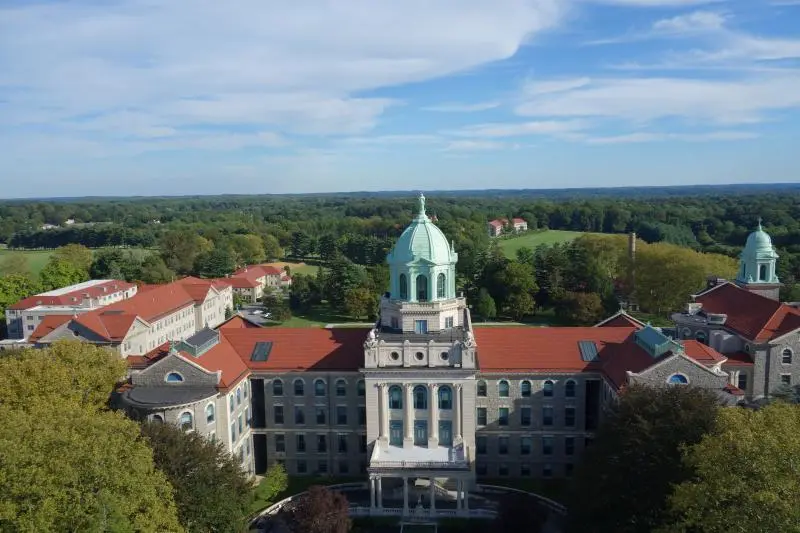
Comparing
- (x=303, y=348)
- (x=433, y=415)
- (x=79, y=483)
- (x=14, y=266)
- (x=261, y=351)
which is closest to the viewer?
(x=79, y=483)

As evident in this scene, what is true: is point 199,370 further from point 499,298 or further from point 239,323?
point 499,298

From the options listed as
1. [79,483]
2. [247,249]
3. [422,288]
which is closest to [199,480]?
[79,483]

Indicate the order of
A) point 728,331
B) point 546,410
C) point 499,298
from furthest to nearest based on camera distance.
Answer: point 499,298 < point 728,331 < point 546,410

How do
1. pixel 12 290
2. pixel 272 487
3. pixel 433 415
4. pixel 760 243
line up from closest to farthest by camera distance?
1. pixel 272 487
2. pixel 433 415
3. pixel 760 243
4. pixel 12 290

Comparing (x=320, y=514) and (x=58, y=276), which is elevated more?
(x=58, y=276)

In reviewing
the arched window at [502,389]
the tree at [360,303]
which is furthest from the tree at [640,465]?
the tree at [360,303]

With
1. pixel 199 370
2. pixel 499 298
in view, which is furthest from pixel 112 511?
pixel 499 298

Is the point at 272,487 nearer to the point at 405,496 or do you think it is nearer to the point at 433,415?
the point at 405,496
